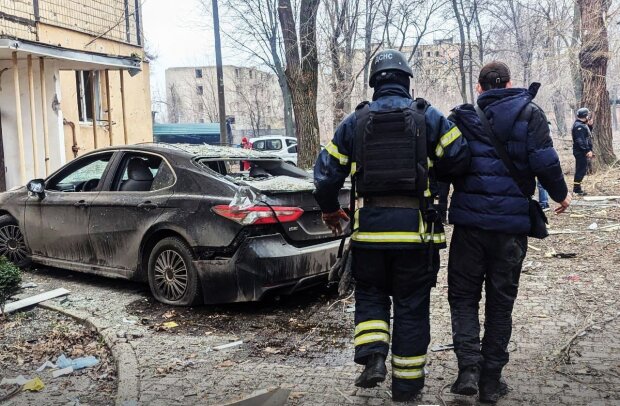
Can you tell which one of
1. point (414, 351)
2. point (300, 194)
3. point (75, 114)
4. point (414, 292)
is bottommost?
point (414, 351)

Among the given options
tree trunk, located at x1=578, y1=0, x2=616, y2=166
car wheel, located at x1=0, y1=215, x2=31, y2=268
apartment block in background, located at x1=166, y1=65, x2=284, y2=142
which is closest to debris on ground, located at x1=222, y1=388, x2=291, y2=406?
car wheel, located at x1=0, y1=215, x2=31, y2=268

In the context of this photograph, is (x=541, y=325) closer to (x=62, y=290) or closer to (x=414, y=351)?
(x=414, y=351)

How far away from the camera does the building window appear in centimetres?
1416

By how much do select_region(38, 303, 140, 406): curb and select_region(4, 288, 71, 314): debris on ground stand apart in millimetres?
142

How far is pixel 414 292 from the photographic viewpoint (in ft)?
11.2

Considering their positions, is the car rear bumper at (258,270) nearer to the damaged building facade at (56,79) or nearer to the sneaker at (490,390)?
the sneaker at (490,390)

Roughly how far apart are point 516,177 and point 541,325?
1.88 meters

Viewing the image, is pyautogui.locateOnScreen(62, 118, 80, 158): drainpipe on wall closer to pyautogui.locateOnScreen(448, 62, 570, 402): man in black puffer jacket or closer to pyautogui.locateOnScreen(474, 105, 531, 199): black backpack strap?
pyautogui.locateOnScreen(448, 62, 570, 402): man in black puffer jacket

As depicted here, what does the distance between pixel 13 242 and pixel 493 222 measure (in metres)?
5.95

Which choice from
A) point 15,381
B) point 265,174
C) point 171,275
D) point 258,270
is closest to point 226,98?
point 265,174

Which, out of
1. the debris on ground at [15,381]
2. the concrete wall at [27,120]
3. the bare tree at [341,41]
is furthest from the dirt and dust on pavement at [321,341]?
the bare tree at [341,41]

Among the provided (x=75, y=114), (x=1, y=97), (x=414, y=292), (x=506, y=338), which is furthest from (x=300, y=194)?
(x=75, y=114)

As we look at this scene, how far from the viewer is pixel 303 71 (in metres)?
11.4

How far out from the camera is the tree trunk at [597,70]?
46.6 feet
